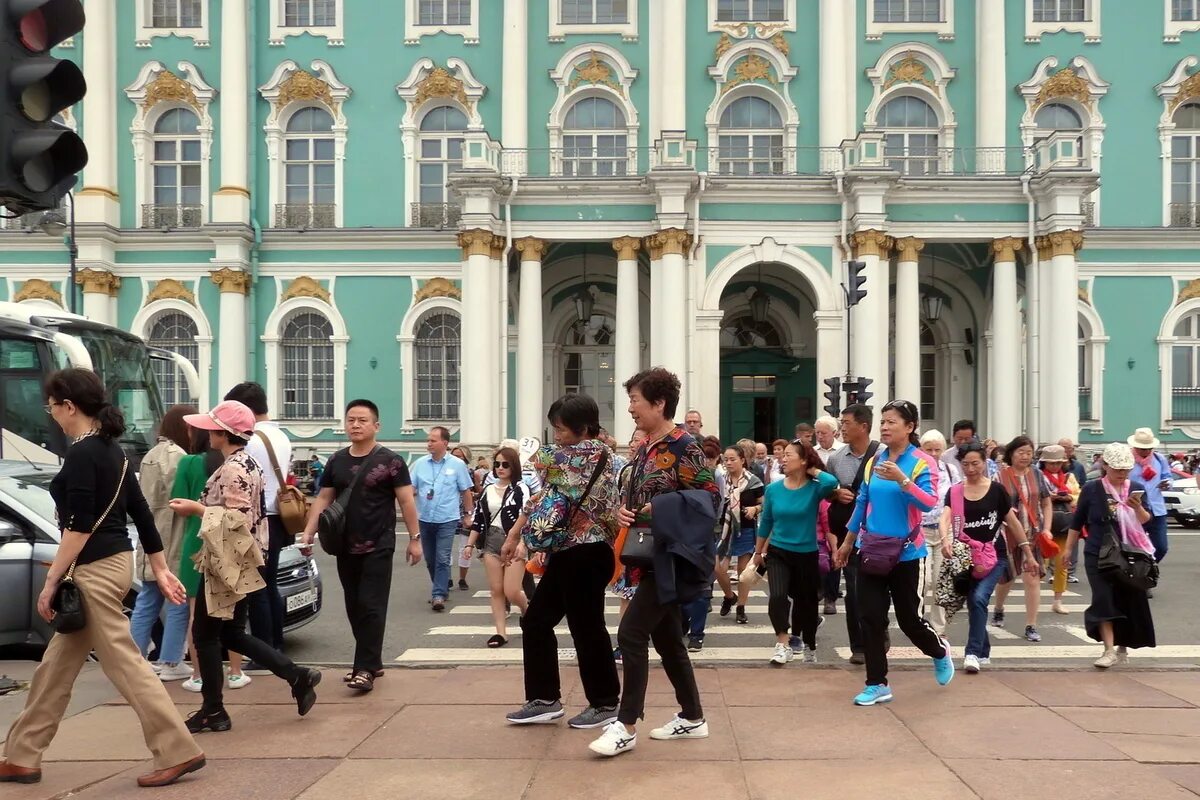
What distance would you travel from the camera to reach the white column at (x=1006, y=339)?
23.4 meters

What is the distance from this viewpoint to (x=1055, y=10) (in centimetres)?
2683

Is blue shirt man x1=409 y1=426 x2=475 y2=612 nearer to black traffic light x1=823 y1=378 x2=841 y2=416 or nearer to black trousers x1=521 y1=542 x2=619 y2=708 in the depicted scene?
black trousers x1=521 y1=542 x2=619 y2=708

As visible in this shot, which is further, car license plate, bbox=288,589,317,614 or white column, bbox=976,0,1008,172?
white column, bbox=976,0,1008,172

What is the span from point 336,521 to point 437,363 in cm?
2061

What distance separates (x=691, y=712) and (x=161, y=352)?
12.4 meters

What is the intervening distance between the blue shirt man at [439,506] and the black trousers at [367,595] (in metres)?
4.21

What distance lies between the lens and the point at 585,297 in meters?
28.0

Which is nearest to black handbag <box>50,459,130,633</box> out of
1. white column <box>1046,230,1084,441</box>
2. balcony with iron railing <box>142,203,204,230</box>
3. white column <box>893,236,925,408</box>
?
white column <box>893,236,925,408</box>

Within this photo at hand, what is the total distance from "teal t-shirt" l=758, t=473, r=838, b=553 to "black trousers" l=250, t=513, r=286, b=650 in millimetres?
3691

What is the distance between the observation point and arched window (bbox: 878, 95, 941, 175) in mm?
26938

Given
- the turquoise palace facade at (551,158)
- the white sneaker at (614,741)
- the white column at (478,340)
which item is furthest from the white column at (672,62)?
the white sneaker at (614,741)

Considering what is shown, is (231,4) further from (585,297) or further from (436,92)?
(585,297)

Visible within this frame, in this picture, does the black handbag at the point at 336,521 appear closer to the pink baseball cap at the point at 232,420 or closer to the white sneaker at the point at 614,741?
the pink baseball cap at the point at 232,420

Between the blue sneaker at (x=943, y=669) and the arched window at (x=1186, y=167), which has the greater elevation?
the arched window at (x=1186, y=167)
